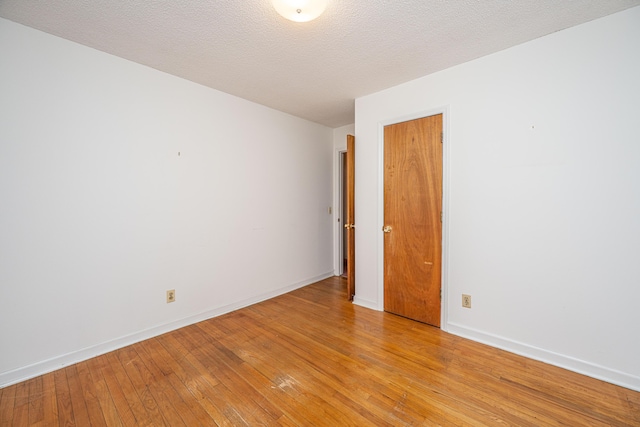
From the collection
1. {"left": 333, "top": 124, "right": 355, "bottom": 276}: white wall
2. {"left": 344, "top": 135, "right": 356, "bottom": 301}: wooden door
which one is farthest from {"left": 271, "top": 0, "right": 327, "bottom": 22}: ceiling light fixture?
{"left": 333, "top": 124, "right": 355, "bottom": 276}: white wall

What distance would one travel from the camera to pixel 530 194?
2047 millimetres

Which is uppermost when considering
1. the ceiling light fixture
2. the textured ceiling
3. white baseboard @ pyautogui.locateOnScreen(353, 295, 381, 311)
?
the textured ceiling

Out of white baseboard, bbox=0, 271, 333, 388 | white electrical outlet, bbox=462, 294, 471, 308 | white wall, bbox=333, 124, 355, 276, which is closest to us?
white baseboard, bbox=0, 271, 333, 388

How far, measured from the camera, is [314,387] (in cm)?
172

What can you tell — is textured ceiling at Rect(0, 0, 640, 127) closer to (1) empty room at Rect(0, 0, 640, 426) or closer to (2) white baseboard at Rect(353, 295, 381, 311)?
(1) empty room at Rect(0, 0, 640, 426)

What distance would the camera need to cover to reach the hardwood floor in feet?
4.85

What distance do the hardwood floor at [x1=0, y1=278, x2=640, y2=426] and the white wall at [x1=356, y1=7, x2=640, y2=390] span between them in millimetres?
282

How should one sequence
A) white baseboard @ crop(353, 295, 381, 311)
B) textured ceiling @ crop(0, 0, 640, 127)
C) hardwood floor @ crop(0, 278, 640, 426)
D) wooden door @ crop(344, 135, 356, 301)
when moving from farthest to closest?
wooden door @ crop(344, 135, 356, 301) → white baseboard @ crop(353, 295, 381, 311) → textured ceiling @ crop(0, 0, 640, 127) → hardwood floor @ crop(0, 278, 640, 426)

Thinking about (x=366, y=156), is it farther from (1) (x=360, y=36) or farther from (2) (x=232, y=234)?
(2) (x=232, y=234)

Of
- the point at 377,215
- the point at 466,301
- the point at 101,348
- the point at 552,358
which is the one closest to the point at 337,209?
the point at 377,215

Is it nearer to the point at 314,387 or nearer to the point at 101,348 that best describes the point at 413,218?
the point at 314,387

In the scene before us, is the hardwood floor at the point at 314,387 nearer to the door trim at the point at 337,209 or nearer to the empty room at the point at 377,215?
the empty room at the point at 377,215

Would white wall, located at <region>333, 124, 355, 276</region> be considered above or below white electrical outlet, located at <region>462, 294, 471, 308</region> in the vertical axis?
above

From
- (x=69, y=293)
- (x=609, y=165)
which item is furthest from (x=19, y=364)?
(x=609, y=165)
